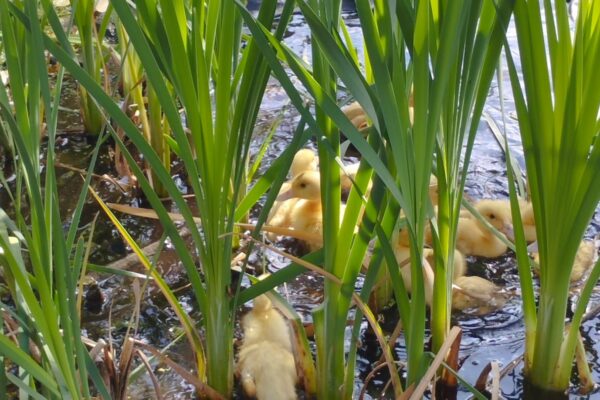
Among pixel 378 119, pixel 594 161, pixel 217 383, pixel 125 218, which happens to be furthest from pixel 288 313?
pixel 125 218

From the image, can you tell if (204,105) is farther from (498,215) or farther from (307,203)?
(498,215)

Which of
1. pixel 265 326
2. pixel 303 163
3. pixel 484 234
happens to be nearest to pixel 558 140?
pixel 265 326

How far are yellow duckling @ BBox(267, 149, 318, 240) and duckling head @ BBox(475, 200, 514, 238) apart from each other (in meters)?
0.57

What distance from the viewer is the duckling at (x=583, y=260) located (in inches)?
90.5

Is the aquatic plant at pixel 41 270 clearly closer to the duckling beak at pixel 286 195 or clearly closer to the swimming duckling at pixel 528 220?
the duckling beak at pixel 286 195

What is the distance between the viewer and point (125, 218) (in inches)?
104

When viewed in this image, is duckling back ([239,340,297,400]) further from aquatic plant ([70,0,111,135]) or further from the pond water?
aquatic plant ([70,0,111,135])

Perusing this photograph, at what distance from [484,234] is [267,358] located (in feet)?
2.92

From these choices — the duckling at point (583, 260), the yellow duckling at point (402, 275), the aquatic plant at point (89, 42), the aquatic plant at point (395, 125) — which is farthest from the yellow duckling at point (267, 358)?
the aquatic plant at point (89, 42)

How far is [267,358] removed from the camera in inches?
71.3

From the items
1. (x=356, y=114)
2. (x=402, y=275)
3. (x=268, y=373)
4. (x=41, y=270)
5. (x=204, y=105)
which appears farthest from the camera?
(x=356, y=114)

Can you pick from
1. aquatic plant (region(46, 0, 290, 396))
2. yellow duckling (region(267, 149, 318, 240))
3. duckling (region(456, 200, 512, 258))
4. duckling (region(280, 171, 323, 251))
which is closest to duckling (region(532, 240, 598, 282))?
duckling (region(456, 200, 512, 258))

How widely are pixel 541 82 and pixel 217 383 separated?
829 millimetres

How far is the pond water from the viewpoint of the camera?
1.92 m
